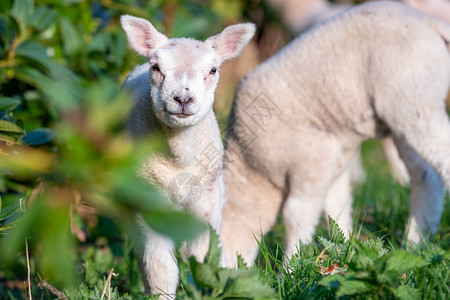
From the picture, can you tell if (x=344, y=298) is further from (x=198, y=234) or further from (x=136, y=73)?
(x=136, y=73)

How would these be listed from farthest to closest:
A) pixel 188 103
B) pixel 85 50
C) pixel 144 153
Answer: pixel 85 50
pixel 188 103
pixel 144 153

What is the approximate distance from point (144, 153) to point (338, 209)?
11.9 feet

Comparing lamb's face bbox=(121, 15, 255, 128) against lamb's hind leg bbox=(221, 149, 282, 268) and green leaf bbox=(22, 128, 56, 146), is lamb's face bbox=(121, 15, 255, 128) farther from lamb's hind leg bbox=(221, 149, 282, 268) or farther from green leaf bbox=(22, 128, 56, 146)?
lamb's hind leg bbox=(221, 149, 282, 268)

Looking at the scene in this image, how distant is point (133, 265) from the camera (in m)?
3.67

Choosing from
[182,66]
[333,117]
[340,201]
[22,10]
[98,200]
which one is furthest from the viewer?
[340,201]

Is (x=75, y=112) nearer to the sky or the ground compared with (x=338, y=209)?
nearer to the sky

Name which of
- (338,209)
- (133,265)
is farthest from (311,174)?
(133,265)

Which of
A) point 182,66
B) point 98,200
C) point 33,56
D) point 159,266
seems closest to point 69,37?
point 33,56

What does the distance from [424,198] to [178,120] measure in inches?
88.6

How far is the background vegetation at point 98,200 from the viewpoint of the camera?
3.03 ft

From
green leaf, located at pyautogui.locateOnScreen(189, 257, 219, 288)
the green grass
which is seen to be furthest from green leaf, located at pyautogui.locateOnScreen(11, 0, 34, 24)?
green leaf, located at pyautogui.locateOnScreen(189, 257, 219, 288)

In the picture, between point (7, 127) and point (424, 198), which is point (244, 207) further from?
point (7, 127)

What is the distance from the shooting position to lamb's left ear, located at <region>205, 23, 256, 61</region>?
2.82 meters

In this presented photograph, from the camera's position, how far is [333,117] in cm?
380
